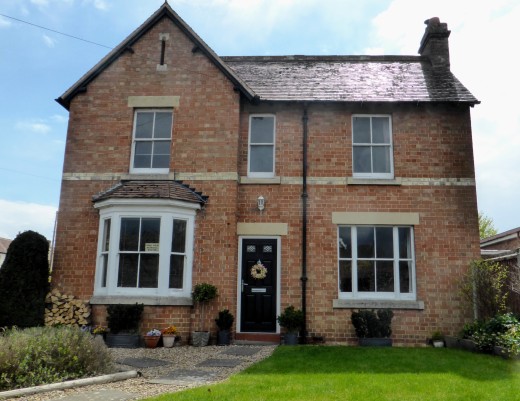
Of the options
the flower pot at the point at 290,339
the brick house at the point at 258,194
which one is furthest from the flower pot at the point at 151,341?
the flower pot at the point at 290,339

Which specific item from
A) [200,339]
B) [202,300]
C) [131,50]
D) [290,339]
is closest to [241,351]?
[200,339]

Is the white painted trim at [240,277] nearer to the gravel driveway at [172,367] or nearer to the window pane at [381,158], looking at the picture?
the gravel driveway at [172,367]

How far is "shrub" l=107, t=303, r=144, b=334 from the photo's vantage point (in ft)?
35.1

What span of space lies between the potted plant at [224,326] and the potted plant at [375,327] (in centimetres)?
306

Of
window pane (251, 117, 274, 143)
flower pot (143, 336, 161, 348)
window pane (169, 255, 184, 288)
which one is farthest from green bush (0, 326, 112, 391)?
window pane (251, 117, 274, 143)

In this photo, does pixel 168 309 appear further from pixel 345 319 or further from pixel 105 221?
pixel 345 319

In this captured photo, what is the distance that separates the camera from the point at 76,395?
6.14m

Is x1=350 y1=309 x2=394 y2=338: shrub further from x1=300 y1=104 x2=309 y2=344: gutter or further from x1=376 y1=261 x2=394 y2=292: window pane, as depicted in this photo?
x1=300 y1=104 x2=309 y2=344: gutter

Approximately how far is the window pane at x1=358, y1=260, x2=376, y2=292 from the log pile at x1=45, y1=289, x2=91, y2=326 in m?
6.70

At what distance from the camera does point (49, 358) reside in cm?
695

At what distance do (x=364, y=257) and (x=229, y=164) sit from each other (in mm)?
4176

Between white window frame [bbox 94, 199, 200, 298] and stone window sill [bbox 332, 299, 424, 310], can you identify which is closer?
white window frame [bbox 94, 199, 200, 298]

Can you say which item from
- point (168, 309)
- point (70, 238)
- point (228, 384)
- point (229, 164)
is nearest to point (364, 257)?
point (229, 164)

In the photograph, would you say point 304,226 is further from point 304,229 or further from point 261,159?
point 261,159
